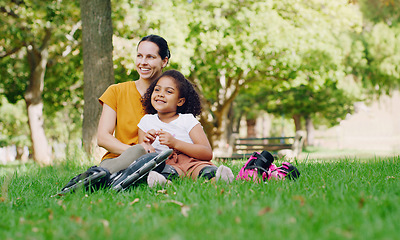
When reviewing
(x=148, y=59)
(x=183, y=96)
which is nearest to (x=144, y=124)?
(x=183, y=96)

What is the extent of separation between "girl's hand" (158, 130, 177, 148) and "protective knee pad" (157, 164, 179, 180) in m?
0.20

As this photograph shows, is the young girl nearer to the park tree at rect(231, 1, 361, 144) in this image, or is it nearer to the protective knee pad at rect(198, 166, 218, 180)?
the protective knee pad at rect(198, 166, 218, 180)

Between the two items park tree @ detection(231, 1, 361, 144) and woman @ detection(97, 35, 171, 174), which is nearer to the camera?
woman @ detection(97, 35, 171, 174)

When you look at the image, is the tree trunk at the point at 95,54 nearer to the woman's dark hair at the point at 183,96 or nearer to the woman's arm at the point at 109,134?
the woman's arm at the point at 109,134

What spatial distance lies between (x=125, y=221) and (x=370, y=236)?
47.4 inches

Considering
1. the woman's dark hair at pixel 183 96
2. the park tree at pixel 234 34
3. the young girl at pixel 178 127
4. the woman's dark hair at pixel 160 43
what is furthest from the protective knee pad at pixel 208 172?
the park tree at pixel 234 34

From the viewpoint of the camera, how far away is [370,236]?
1.64 m

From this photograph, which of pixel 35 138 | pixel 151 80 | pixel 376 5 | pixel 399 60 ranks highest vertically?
pixel 376 5

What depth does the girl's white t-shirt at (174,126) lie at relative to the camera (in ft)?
12.3

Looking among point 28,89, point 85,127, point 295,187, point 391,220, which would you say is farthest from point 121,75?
point 391,220

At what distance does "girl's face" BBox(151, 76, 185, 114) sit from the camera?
376cm

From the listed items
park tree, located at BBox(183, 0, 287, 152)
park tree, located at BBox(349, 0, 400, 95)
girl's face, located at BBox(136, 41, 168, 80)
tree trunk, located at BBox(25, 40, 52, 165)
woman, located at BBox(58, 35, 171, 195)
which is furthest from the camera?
park tree, located at BBox(349, 0, 400, 95)

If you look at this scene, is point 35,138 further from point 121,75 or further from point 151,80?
point 151,80

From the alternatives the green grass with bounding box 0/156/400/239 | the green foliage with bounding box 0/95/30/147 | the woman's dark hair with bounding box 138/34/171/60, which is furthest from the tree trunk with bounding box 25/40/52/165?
the green foliage with bounding box 0/95/30/147
